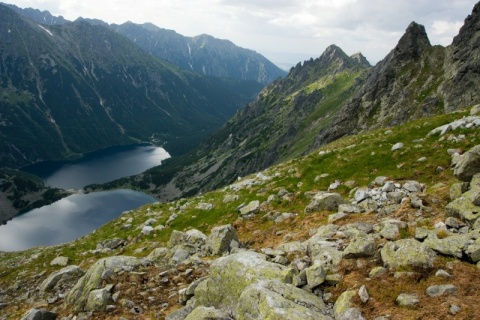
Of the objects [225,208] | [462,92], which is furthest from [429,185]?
[462,92]

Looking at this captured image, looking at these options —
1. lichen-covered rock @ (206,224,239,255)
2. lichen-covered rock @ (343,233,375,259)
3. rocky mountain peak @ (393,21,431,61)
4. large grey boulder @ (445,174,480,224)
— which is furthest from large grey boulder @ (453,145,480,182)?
rocky mountain peak @ (393,21,431,61)

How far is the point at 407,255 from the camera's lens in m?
11.7

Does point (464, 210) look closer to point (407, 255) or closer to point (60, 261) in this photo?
point (407, 255)

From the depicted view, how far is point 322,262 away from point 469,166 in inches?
403

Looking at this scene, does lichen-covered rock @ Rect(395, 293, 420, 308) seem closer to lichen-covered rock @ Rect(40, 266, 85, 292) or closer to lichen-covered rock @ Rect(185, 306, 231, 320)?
lichen-covered rock @ Rect(185, 306, 231, 320)

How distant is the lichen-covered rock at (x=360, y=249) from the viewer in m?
12.8

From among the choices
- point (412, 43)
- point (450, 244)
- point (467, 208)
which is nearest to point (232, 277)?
point (450, 244)


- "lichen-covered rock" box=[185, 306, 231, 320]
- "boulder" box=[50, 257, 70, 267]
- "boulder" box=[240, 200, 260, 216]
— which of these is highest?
"lichen-covered rock" box=[185, 306, 231, 320]

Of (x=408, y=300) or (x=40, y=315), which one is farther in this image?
(x=40, y=315)

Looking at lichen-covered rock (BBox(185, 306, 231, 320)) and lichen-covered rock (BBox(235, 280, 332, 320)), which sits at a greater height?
lichen-covered rock (BBox(235, 280, 332, 320))

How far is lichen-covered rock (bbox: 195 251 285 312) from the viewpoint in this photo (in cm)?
1228

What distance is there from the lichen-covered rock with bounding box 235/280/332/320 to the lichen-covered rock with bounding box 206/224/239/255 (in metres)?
7.54

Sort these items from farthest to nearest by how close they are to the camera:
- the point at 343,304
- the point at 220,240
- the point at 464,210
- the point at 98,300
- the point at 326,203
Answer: the point at 326,203
the point at 220,240
the point at 98,300
the point at 464,210
the point at 343,304

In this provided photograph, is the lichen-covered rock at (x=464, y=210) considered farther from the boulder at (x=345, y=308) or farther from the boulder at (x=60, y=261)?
the boulder at (x=60, y=261)
